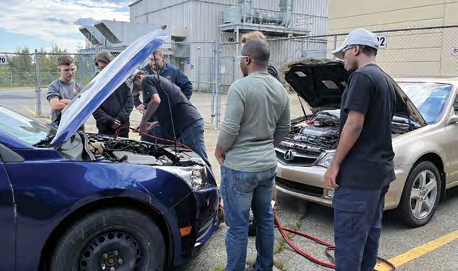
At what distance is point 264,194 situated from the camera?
295cm

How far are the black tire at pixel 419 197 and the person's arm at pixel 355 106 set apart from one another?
1.96 metres

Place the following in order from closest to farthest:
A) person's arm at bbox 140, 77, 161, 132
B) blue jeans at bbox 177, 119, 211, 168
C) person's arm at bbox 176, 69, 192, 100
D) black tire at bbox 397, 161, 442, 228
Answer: black tire at bbox 397, 161, 442, 228 → person's arm at bbox 140, 77, 161, 132 → blue jeans at bbox 177, 119, 211, 168 → person's arm at bbox 176, 69, 192, 100

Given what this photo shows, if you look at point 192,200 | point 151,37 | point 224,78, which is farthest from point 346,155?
point 224,78

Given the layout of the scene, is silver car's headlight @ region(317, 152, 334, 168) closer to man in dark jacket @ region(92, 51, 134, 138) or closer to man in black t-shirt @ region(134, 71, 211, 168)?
man in black t-shirt @ region(134, 71, 211, 168)

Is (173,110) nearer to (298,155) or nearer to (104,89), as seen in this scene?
(298,155)

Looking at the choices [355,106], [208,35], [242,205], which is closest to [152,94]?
[242,205]

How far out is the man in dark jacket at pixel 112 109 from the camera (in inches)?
186

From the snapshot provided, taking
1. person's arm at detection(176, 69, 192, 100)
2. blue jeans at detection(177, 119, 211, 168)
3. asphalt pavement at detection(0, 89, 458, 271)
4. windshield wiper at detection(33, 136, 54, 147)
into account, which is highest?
person's arm at detection(176, 69, 192, 100)

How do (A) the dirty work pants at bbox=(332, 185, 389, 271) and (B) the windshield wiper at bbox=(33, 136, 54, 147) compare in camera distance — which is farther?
(B) the windshield wiper at bbox=(33, 136, 54, 147)

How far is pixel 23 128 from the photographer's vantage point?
10.1 ft

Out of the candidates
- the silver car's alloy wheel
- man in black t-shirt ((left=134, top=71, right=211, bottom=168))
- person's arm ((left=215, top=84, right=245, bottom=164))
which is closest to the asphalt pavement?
the silver car's alloy wheel

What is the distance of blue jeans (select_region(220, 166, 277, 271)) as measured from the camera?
2771mm

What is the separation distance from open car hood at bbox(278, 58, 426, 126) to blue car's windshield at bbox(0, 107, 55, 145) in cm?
277

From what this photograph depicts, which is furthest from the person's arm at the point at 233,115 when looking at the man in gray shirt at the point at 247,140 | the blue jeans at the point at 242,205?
the blue jeans at the point at 242,205
